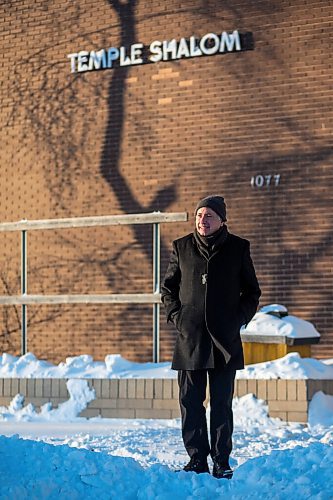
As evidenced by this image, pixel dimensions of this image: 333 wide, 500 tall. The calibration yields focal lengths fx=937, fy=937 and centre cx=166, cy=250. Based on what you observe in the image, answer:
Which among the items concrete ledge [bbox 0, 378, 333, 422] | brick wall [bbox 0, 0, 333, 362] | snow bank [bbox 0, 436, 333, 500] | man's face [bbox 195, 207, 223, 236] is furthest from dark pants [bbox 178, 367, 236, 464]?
brick wall [bbox 0, 0, 333, 362]

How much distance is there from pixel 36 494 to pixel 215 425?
1769 millimetres

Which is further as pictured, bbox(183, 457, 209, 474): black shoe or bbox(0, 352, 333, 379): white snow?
bbox(0, 352, 333, 379): white snow

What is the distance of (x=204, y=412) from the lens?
5531mm

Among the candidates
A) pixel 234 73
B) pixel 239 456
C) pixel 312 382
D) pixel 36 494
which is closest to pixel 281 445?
pixel 239 456

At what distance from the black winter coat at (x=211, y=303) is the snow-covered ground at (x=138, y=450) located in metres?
0.75

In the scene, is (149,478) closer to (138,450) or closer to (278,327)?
(138,450)

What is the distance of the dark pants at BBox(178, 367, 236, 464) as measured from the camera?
18.0 ft

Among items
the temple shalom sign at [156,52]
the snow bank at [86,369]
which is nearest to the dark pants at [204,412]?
the snow bank at [86,369]

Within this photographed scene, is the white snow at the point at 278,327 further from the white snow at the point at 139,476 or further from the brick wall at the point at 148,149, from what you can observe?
the white snow at the point at 139,476

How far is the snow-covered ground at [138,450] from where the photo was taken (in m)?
3.95

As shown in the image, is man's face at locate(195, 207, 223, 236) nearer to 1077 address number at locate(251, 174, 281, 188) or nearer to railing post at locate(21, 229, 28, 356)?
railing post at locate(21, 229, 28, 356)

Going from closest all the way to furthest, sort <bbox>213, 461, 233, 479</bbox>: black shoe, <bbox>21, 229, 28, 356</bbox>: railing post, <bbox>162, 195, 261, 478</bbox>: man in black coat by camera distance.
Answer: <bbox>213, 461, 233, 479</bbox>: black shoe
<bbox>162, 195, 261, 478</bbox>: man in black coat
<bbox>21, 229, 28, 356</bbox>: railing post

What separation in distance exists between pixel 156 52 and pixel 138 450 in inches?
277

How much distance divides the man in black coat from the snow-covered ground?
18.0 inches
